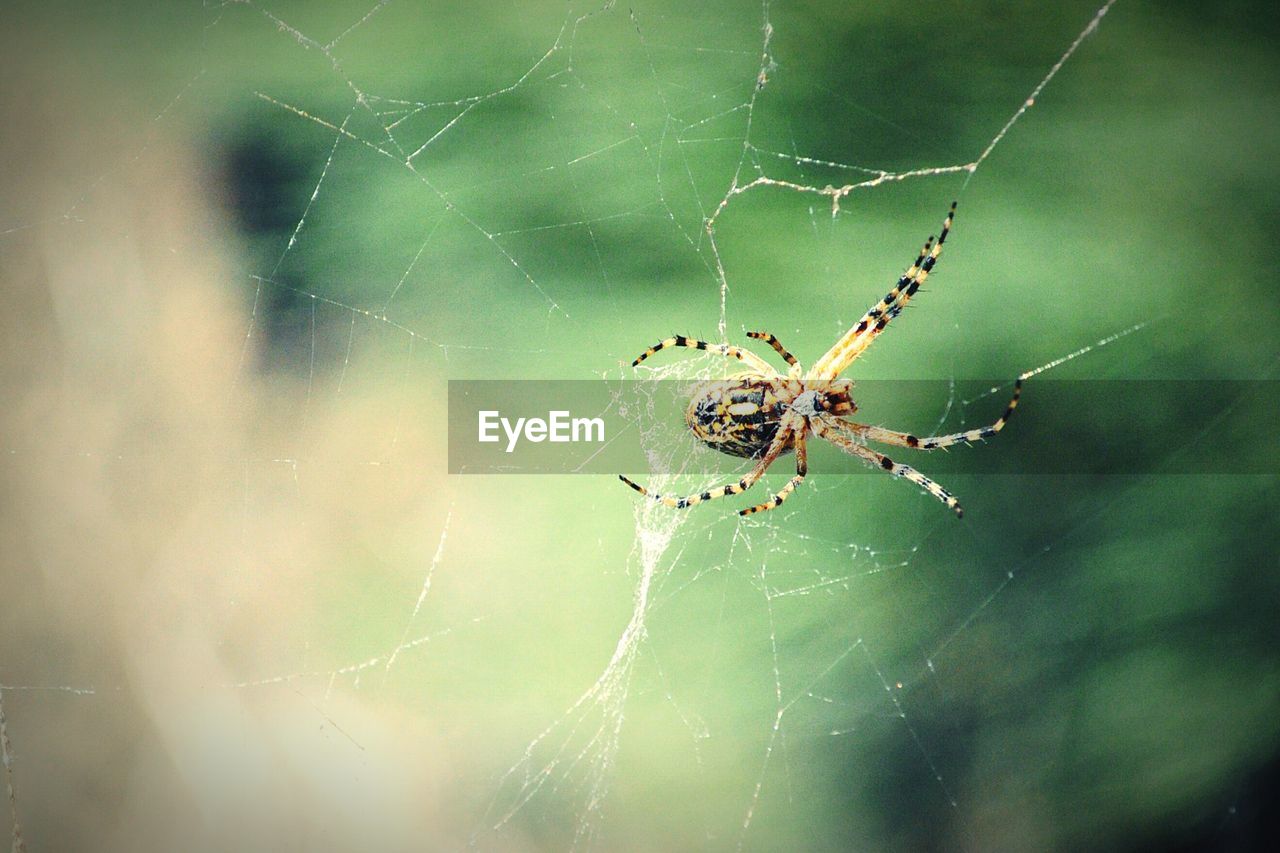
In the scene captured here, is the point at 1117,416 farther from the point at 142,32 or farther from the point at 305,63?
the point at 142,32

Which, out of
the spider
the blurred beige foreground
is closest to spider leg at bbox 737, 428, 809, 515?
the spider

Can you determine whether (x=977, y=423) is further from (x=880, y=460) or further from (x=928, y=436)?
(x=880, y=460)

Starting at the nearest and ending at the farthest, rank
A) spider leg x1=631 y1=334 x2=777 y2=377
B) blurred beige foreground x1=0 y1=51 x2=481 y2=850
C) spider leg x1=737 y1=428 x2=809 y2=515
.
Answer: spider leg x1=631 y1=334 x2=777 y2=377 → spider leg x1=737 y1=428 x2=809 y2=515 → blurred beige foreground x1=0 y1=51 x2=481 y2=850

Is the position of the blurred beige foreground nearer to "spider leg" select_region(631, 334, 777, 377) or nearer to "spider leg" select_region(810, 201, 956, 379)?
"spider leg" select_region(631, 334, 777, 377)

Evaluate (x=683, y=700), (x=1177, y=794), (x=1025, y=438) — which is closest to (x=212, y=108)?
(x=683, y=700)

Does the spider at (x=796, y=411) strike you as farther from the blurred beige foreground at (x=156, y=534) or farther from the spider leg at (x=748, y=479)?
the blurred beige foreground at (x=156, y=534)
